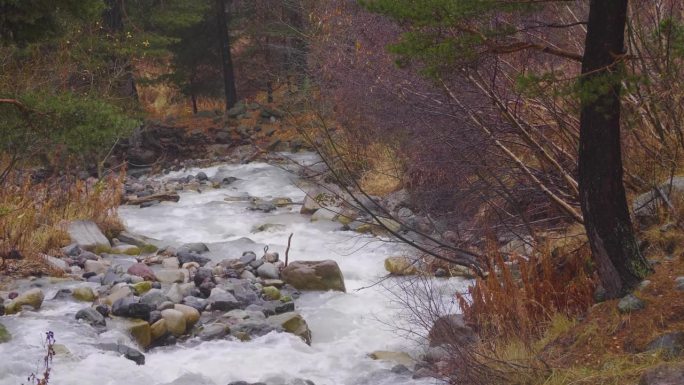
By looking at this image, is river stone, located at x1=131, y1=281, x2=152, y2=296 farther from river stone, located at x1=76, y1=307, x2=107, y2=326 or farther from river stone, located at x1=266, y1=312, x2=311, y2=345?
river stone, located at x1=266, y1=312, x2=311, y2=345

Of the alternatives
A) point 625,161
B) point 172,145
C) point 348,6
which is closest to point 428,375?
point 625,161

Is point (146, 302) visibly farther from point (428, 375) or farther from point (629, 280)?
point (629, 280)

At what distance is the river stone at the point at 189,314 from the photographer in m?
7.12

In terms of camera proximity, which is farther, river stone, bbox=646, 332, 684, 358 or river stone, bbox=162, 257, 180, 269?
river stone, bbox=162, 257, 180, 269

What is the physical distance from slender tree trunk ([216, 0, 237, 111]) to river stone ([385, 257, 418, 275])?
14386mm

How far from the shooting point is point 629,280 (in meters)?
4.96

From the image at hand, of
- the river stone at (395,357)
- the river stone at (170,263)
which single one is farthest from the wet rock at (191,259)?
the river stone at (395,357)

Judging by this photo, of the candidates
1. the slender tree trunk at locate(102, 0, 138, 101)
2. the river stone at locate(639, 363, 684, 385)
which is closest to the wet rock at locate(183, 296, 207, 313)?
the river stone at locate(639, 363, 684, 385)

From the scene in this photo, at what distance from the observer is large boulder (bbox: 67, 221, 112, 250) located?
957 cm

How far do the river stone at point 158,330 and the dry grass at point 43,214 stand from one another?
66.0 inches

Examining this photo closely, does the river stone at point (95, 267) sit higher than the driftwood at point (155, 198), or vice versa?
the driftwood at point (155, 198)

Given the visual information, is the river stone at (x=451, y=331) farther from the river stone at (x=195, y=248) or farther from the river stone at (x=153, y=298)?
the river stone at (x=195, y=248)

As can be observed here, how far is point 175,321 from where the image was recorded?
6.94 meters

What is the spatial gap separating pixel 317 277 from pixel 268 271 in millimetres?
638
